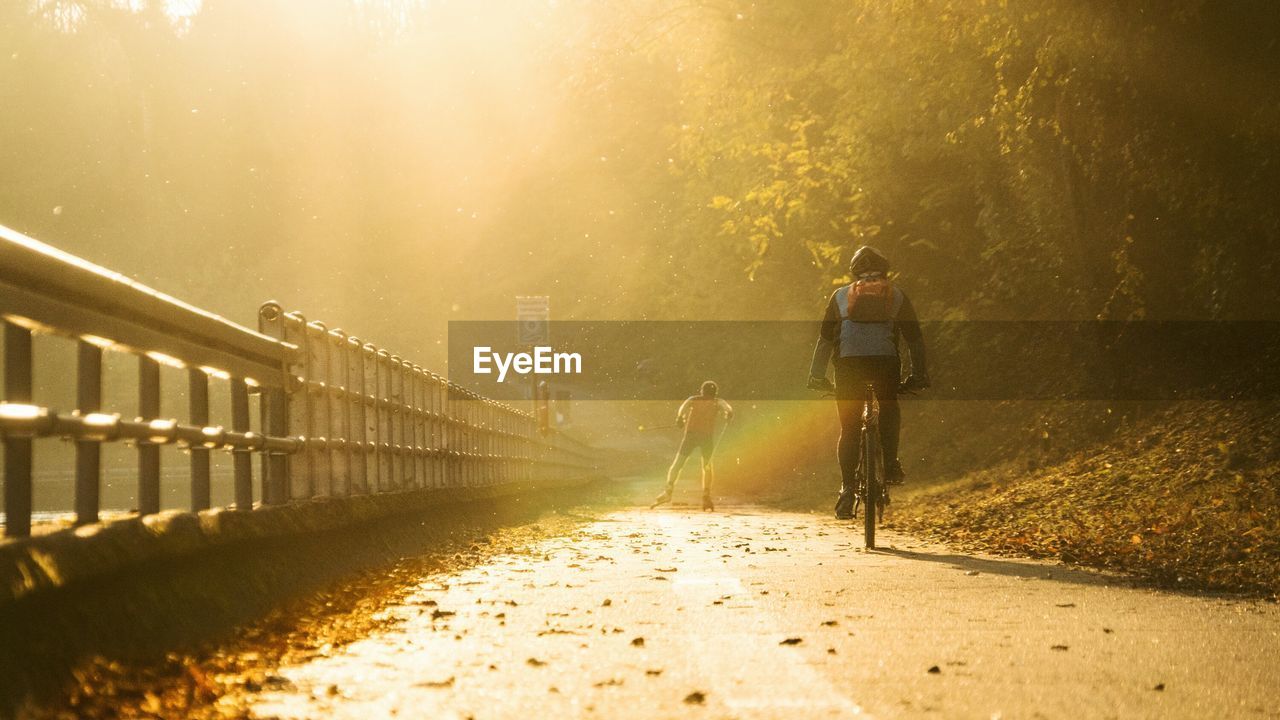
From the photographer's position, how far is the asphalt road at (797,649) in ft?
16.7

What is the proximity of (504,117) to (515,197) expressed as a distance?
308cm

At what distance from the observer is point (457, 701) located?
16.8 feet

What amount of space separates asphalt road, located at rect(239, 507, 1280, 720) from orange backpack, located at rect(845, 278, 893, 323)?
99.3 inches

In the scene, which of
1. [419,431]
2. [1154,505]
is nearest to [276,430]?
[419,431]

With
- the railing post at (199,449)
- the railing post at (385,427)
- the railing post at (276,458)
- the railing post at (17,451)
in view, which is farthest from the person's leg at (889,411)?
the railing post at (17,451)

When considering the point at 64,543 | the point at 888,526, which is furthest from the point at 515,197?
the point at 64,543

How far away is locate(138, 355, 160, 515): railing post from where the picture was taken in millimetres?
6117

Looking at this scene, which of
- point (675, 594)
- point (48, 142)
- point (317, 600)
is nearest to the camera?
point (317, 600)

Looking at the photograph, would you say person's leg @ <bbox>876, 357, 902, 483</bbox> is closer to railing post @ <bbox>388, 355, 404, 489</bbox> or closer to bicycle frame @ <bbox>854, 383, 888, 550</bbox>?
bicycle frame @ <bbox>854, 383, 888, 550</bbox>

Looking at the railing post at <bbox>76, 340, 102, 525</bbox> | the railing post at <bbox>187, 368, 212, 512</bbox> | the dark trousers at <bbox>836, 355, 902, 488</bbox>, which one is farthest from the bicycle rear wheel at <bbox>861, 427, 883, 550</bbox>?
the railing post at <bbox>76, 340, 102, 525</bbox>

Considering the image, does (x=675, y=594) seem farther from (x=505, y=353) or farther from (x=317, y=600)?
(x=505, y=353)

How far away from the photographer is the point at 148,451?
611 cm

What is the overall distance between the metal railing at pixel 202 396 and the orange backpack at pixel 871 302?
378cm

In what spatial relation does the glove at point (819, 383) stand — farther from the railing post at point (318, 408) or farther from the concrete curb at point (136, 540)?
the concrete curb at point (136, 540)
